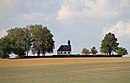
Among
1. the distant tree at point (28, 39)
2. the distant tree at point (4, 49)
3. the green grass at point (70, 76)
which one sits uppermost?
the distant tree at point (28, 39)

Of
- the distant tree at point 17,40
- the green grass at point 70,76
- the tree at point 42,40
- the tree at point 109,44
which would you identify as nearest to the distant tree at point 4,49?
the distant tree at point 17,40

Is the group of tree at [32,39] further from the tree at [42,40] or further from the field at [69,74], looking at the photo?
the field at [69,74]

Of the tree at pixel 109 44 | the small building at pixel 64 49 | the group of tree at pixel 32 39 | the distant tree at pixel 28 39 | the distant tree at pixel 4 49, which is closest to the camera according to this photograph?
the distant tree at pixel 4 49

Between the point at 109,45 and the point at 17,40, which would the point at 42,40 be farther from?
the point at 109,45

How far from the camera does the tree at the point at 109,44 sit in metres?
146

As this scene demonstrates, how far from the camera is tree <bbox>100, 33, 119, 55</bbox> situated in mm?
146375

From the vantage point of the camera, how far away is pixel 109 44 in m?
146

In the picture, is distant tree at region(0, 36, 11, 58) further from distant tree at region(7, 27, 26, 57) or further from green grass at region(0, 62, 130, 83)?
green grass at region(0, 62, 130, 83)

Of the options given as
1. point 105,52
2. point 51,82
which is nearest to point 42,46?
point 105,52

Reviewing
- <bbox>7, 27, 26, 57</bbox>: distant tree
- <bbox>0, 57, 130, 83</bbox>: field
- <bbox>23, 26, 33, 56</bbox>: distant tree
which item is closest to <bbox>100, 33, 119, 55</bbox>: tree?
<bbox>23, 26, 33, 56</bbox>: distant tree

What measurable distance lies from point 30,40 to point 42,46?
21.0 feet

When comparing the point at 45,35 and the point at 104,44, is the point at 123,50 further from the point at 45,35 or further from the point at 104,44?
the point at 45,35

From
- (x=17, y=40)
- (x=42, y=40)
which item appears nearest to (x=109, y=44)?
(x=42, y=40)

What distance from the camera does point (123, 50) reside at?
162 metres
